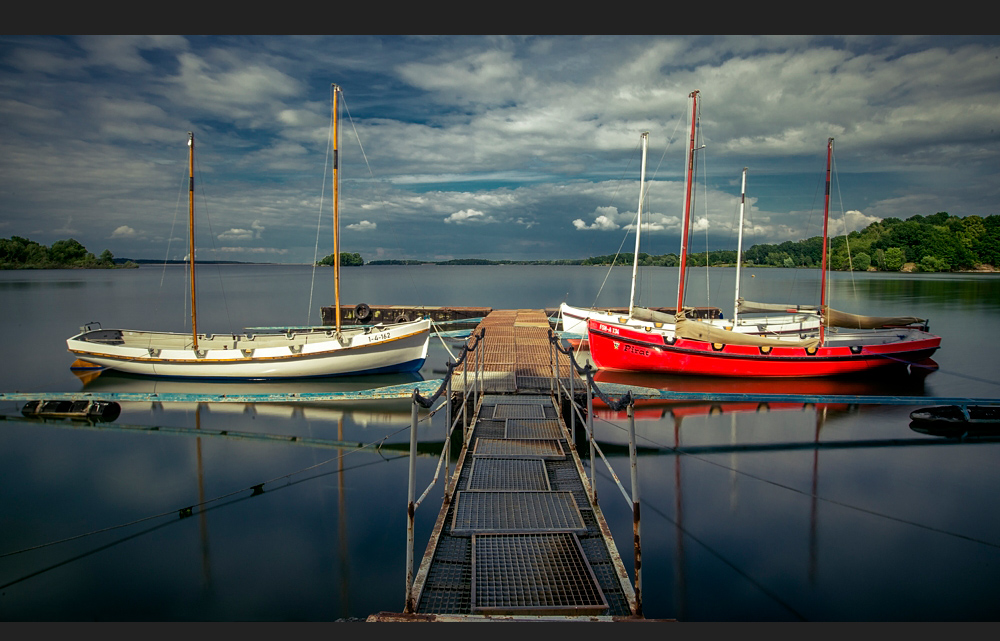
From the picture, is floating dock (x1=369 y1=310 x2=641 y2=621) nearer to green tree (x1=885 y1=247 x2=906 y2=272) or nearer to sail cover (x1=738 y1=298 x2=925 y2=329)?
sail cover (x1=738 y1=298 x2=925 y2=329)

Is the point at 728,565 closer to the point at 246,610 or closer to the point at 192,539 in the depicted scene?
the point at 246,610

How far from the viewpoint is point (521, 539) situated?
5.27 meters

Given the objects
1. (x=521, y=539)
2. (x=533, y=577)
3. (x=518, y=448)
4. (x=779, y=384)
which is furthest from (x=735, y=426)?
(x=533, y=577)

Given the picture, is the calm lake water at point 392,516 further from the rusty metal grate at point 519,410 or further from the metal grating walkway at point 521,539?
the metal grating walkway at point 521,539

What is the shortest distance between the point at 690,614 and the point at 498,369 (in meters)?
7.95

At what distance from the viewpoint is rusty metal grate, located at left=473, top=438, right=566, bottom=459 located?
24.9 feet

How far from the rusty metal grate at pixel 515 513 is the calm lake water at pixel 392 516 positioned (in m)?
2.50

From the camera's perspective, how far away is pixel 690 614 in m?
7.09

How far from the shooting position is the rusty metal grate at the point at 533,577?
13.7 feet

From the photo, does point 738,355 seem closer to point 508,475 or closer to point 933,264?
point 508,475

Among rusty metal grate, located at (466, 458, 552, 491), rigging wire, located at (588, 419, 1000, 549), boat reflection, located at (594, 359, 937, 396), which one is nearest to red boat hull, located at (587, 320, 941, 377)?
boat reflection, located at (594, 359, 937, 396)

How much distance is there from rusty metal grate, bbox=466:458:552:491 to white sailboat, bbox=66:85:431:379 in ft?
41.7

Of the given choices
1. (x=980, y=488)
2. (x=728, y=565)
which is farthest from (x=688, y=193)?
(x=728, y=565)

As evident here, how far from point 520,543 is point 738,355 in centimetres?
1609
